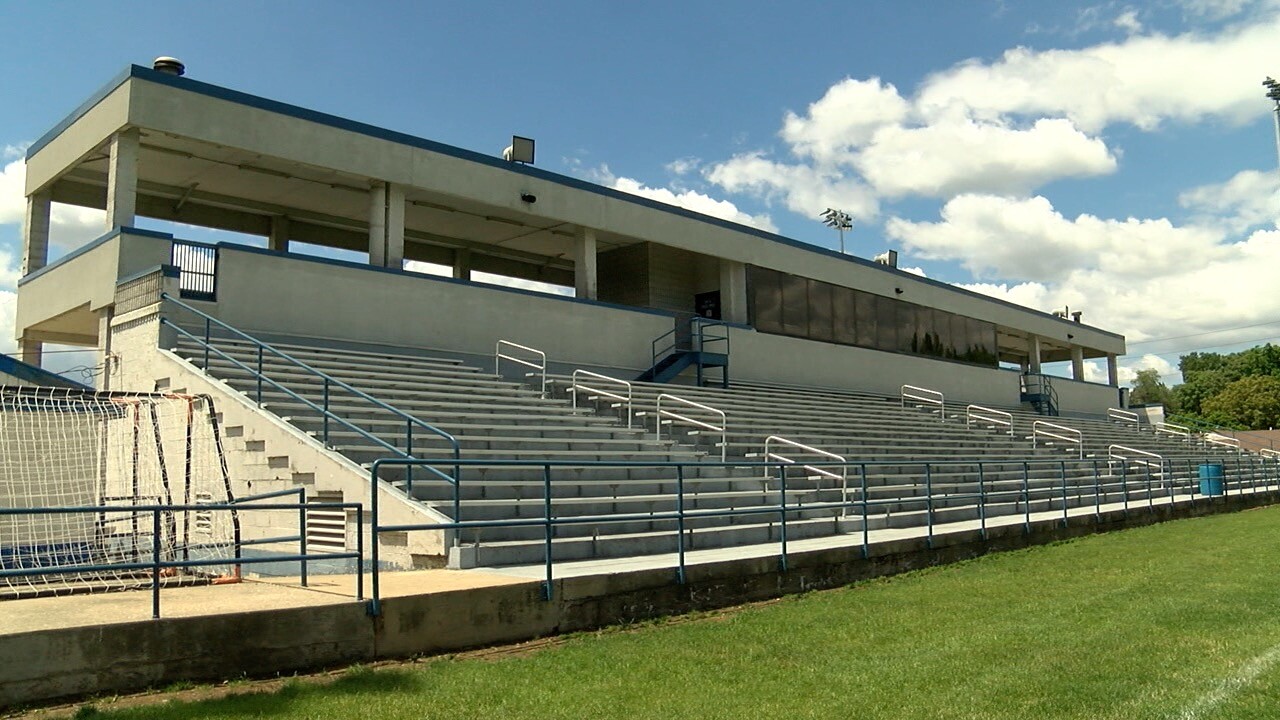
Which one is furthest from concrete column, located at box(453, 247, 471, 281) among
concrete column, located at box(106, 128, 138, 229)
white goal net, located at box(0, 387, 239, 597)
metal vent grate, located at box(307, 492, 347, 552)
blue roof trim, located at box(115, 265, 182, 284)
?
metal vent grate, located at box(307, 492, 347, 552)

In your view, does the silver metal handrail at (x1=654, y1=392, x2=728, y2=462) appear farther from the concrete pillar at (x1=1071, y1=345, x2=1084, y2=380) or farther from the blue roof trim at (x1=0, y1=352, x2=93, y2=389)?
the concrete pillar at (x1=1071, y1=345, x2=1084, y2=380)

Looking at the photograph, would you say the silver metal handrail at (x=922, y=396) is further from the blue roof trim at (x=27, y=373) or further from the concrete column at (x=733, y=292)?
the blue roof trim at (x=27, y=373)

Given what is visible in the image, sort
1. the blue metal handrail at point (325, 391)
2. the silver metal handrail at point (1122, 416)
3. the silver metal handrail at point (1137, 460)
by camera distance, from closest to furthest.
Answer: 1. the blue metal handrail at point (325, 391)
2. the silver metal handrail at point (1137, 460)
3. the silver metal handrail at point (1122, 416)

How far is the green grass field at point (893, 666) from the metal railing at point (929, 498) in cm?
109

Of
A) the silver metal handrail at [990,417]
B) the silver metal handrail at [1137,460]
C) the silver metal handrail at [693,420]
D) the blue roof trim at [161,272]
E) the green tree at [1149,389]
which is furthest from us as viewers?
the green tree at [1149,389]

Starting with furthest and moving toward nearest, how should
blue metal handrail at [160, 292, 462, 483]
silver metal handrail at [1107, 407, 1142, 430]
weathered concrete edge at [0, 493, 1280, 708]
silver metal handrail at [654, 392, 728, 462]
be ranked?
1. silver metal handrail at [1107, 407, 1142, 430]
2. silver metal handrail at [654, 392, 728, 462]
3. blue metal handrail at [160, 292, 462, 483]
4. weathered concrete edge at [0, 493, 1280, 708]

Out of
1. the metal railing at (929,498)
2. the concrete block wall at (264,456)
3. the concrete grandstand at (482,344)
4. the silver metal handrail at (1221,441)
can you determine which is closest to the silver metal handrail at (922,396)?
the concrete grandstand at (482,344)

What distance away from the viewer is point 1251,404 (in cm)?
9038

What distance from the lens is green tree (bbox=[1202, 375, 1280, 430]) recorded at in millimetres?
89000

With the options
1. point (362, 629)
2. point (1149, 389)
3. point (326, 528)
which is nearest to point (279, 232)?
point (326, 528)

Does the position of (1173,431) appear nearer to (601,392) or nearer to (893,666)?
(601,392)

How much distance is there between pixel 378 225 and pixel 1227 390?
9640 centimetres

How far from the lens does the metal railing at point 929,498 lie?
9.27 meters

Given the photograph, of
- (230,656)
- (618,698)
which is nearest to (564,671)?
(618,698)
